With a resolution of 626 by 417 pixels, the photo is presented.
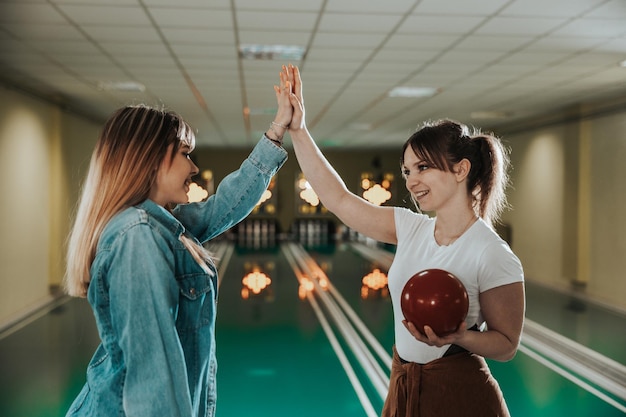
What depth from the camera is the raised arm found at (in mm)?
1970

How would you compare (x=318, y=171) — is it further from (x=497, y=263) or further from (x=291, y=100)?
(x=497, y=263)

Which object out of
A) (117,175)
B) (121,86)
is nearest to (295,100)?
(117,175)

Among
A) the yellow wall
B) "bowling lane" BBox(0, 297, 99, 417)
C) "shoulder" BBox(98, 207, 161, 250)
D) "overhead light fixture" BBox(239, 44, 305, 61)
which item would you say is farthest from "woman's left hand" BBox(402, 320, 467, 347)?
the yellow wall

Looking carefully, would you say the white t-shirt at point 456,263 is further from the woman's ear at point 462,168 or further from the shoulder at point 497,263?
the woman's ear at point 462,168

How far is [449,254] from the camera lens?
1.68 metres

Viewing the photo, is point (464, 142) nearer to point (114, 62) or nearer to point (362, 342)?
point (362, 342)

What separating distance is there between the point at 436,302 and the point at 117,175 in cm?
81

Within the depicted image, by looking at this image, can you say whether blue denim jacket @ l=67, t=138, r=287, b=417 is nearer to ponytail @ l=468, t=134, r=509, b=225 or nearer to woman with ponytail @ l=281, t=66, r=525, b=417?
woman with ponytail @ l=281, t=66, r=525, b=417

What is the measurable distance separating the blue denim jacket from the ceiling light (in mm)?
7025

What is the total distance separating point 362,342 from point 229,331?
1.51 m

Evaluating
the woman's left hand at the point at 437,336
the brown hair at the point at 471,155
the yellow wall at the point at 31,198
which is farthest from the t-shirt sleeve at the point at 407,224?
the yellow wall at the point at 31,198

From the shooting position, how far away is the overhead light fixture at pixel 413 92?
8023 millimetres

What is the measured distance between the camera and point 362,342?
20.1 feet

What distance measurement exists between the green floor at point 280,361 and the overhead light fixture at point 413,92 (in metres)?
2.99
